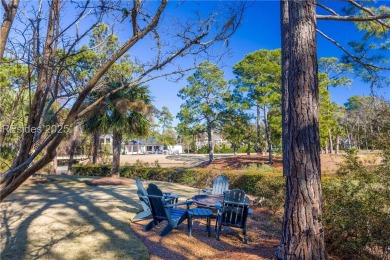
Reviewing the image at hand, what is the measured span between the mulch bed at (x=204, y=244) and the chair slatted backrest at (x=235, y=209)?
0.38 meters

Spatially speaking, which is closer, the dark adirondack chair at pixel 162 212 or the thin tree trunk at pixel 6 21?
the thin tree trunk at pixel 6 21

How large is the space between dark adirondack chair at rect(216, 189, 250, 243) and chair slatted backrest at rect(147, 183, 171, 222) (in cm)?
109

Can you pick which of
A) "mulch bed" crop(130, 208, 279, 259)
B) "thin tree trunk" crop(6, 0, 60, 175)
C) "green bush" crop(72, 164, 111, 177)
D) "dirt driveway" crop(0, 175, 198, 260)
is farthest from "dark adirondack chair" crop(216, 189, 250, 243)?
"green bush" crop(72, 164, 111, 177)

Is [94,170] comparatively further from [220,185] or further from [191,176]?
[220,185]

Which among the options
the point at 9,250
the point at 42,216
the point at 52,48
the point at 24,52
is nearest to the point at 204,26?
the point at 52,48

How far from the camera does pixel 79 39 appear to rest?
2100mm

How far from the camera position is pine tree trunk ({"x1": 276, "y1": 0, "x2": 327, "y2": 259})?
346 centimetres

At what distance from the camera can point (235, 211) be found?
5328mm

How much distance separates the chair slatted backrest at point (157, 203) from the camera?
521cm

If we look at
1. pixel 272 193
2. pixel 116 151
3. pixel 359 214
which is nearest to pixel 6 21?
pixel 359 214

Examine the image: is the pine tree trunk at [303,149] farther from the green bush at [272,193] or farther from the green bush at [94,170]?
the green bush at [94,170]

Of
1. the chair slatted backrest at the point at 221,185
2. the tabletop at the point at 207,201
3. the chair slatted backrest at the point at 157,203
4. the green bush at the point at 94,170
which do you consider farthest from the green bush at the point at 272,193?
the green bush at the point at 94,170

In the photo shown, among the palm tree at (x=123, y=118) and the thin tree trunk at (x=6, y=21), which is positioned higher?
the palm tree at (x=123, y=118)

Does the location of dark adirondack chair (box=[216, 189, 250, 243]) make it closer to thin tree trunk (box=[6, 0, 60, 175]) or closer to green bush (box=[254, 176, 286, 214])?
green bush (box=[254, 176, 286, 214])
